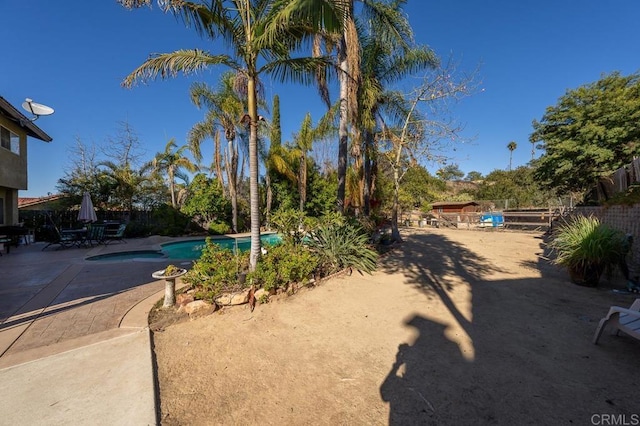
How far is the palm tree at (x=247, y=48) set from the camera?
15.7 ft

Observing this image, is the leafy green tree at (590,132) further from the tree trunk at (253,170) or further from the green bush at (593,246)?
the tree trunk at (253,170)

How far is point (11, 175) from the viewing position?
12023 millimetres

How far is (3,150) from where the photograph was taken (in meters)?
11.5

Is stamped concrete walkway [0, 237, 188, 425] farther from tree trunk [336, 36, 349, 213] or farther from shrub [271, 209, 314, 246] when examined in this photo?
tree trunk [336, 36, 349, 213]

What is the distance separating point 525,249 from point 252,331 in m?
9.62

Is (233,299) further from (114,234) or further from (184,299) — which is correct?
(114,234)

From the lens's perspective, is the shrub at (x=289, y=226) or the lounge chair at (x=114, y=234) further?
the lounge chair at (x=114, y=234)

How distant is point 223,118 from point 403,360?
48.3 ft

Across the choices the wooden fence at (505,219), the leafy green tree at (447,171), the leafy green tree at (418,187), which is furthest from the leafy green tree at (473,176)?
the wooden fence at (505,219)

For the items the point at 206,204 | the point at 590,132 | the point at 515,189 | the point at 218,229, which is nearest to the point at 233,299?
the point at 218,229

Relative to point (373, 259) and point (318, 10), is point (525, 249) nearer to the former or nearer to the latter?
point (373, 259)

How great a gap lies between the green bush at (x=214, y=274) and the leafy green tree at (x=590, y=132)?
19055mm

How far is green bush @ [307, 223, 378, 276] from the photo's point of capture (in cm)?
629

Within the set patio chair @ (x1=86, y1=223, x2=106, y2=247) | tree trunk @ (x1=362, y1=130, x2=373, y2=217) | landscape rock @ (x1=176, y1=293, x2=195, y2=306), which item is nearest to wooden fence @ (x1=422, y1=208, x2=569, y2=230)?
tree trunk @ (x1=362, y1=130, x2=373, y2=217)
